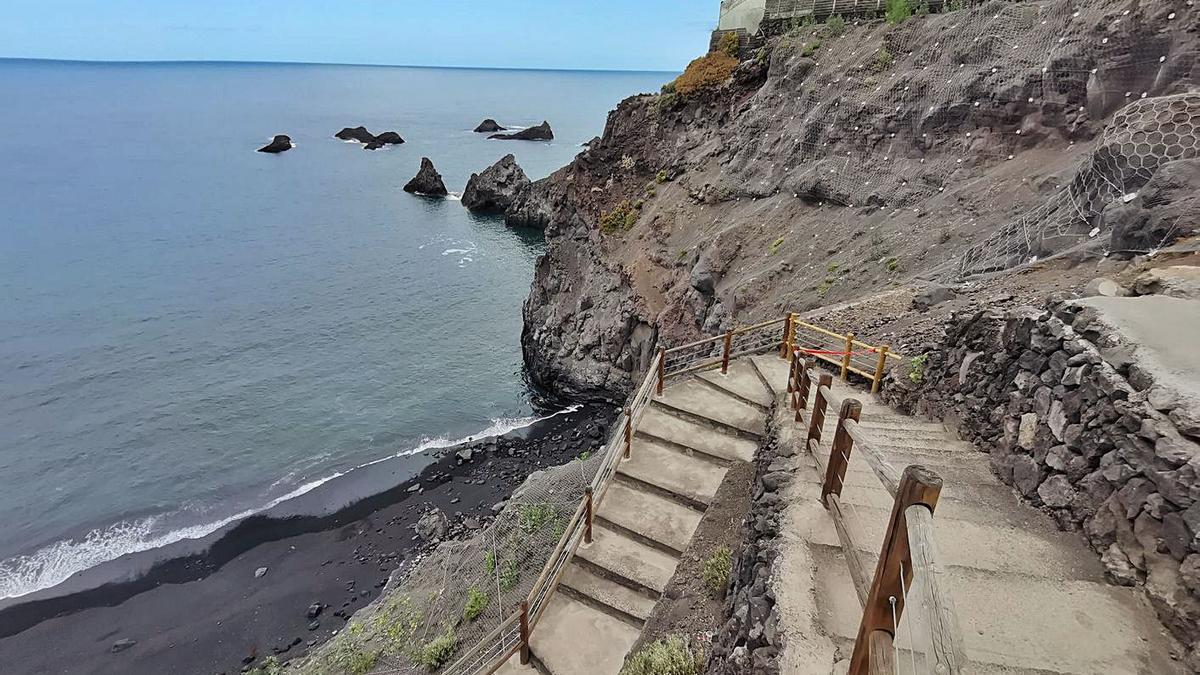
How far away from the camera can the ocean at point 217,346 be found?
24531 mm

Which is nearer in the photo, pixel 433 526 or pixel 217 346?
pixel 433 526

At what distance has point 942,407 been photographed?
8.37 meters

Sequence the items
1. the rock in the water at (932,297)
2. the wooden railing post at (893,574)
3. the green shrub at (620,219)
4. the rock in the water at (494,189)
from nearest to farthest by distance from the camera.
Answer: the wooden railing post at (893,574), the rock in the water at (932,297), the green shrub at (620,219), the rock in the water at (494,189)

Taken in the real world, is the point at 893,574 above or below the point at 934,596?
below

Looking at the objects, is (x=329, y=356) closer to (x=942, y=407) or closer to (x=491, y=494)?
(x=491, y=494)

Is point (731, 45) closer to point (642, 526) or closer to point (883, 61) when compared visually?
point (883, 61)

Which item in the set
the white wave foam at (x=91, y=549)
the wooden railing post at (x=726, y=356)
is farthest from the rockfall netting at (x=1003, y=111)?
the white wave foam at (x=91, y=549)

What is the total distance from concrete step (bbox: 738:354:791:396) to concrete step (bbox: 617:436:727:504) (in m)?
2.19

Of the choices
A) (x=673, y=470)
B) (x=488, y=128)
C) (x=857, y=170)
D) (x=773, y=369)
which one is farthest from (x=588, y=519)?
(x=488, y=128)

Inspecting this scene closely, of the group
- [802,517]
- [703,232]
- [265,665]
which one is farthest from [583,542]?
[703,232]

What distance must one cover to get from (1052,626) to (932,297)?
401 inches

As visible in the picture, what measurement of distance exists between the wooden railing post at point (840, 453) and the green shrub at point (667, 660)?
223cm

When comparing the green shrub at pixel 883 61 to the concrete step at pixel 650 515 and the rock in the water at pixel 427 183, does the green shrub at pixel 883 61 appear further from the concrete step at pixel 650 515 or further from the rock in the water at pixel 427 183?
the rock in the water at pixel 427 183

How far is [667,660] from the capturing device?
6.51 meters
